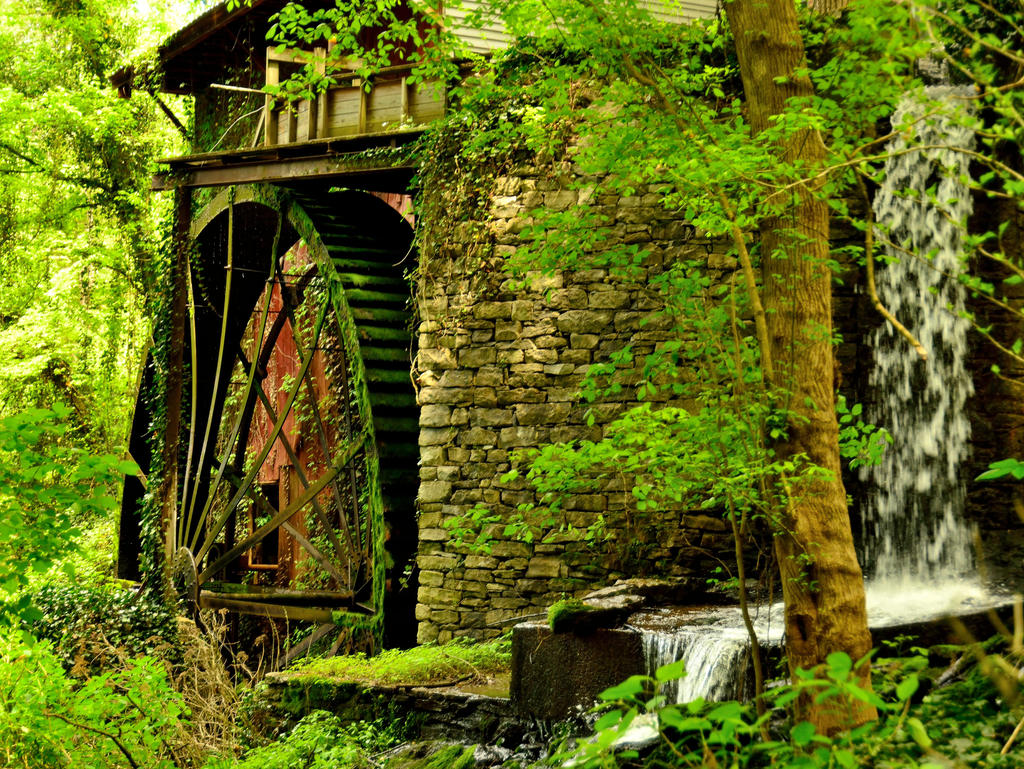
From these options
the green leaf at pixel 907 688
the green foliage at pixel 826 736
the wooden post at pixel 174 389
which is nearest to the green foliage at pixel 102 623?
the wooden post at pixel 174 389

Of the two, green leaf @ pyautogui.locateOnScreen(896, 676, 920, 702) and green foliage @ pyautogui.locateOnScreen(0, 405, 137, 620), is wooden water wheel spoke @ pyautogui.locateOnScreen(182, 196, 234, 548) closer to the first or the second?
green foliage @ pyautogui.locateOnScreen(0, 405, 137, 620)

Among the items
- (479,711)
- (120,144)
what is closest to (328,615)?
(479,711)

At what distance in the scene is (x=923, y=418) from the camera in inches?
238

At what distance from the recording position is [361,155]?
7.84m

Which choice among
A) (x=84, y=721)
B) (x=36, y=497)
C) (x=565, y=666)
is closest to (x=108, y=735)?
(x=84, y=721)

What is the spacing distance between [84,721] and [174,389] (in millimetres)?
4309

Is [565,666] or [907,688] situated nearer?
[907,688]

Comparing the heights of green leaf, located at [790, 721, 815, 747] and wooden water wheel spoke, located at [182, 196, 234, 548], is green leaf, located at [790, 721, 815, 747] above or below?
below

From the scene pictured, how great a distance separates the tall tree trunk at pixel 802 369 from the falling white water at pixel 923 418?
2.30 m

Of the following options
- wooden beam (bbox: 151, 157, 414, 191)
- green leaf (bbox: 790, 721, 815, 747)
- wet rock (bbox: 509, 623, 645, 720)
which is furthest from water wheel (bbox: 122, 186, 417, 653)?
green leaf (bbox: 790, 721, 815, 747)

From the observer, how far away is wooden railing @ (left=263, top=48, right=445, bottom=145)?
8289 millimetres

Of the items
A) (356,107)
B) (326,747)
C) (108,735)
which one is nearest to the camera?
(108,735)

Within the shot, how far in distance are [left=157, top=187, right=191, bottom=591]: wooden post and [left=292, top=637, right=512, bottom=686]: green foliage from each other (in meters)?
3.53

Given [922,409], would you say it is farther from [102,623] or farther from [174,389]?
[102,623]
